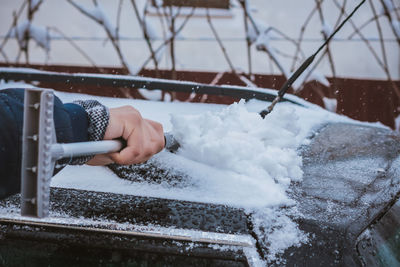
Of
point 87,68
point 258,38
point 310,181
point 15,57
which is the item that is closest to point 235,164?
point 310,181

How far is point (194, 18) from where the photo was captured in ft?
14.3

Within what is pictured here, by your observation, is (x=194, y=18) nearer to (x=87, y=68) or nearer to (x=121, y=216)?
(x=87, y=68)

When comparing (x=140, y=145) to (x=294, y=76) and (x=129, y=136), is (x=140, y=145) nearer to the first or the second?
(x=129, y=136)

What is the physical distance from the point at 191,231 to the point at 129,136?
422 millimetres

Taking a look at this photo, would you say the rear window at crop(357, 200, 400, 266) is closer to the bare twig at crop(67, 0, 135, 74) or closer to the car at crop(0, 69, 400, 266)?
the car at crop(0, 69, 400, 266)

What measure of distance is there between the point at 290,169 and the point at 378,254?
39cm

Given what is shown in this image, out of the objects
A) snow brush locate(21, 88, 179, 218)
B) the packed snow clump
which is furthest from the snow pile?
snow brush locate(21, 88, 179, 218)

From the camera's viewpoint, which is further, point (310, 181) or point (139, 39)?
point (139, 39)

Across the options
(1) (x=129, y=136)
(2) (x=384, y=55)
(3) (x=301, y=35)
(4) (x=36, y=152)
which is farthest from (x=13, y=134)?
(2) (x=384, y=55)

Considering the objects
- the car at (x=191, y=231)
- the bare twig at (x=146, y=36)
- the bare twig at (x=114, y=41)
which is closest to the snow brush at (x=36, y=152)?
the car at (x=191, y=231)

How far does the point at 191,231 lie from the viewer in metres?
0.85

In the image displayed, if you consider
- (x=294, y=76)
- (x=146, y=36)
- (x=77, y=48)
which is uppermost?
(x=294, y=76)

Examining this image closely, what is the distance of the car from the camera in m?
0.83

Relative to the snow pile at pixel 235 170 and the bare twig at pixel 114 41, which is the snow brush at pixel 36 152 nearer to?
the snow pile at pixel 235 170
